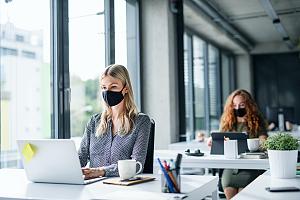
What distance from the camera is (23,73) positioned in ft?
13.1

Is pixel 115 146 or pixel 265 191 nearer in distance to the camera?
pixel 265 191

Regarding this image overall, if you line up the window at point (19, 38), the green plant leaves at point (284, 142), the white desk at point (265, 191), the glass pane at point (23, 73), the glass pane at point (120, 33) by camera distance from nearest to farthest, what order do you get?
1. the white desk at point (265, 191)
2. the green plant leaves at point (284, 142)
3. the glass pane at point (23, 73)
4. the window at point (19, 38)
5. the glass pane at point (120, 33)

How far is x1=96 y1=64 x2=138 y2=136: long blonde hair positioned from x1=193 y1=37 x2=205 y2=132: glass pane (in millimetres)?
5080

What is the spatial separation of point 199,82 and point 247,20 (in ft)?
4.94

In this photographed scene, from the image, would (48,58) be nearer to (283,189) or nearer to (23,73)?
(23,73)

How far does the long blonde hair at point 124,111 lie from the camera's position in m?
2.32

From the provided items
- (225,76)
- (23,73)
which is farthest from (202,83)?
(23,73)

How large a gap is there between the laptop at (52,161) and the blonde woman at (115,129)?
0.35 metres

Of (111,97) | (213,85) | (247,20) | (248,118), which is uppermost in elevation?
(247,20)

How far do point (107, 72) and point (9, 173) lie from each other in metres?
0.82

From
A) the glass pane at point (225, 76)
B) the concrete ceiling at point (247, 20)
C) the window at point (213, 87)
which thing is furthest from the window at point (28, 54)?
the glass pane at point (225, 76)

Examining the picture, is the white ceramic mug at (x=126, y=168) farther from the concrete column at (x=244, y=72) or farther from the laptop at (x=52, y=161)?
the concrete column at (x=244, y=72)

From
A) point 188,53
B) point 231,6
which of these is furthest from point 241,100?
point 188,53

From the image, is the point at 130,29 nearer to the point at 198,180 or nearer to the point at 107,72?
the point at 107,72
